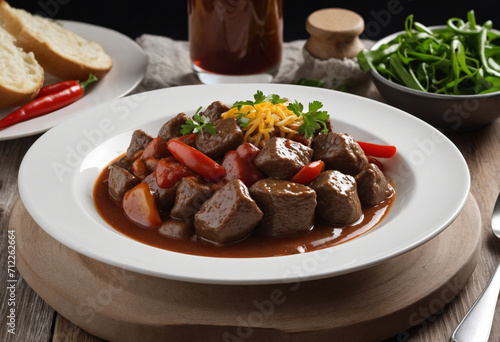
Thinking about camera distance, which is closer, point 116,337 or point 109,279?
point 116,337

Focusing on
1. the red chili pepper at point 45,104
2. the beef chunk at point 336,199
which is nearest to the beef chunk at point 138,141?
the beef chunk at point 336,199

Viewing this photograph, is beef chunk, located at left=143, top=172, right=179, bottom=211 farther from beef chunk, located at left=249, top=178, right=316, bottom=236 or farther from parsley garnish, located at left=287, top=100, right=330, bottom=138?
parsley garnish, located at left=287, top=100, right=330, bottom=138

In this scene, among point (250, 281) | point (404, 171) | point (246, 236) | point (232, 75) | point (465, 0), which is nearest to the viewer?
point (250, 281)

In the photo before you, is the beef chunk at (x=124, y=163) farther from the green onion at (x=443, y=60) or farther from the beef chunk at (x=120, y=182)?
the green onion at (x=443, y=60)

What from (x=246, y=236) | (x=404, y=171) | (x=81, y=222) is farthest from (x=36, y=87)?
(x=404, y=171)

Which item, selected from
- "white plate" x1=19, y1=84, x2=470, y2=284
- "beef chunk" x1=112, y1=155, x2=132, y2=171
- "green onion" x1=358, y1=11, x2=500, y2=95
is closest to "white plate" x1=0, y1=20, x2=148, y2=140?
"white plate" x1=19, y1=84, x2=470, y2=284

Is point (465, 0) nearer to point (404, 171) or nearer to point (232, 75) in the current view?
point (232, 75)

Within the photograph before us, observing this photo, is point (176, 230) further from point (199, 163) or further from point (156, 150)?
point (156, 150)
